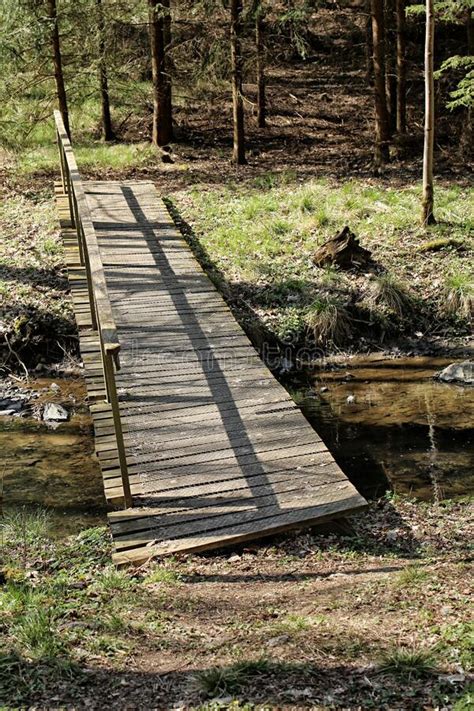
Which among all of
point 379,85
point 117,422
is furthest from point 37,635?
point 379,85

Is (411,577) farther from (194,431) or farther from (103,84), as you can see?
(103,84)

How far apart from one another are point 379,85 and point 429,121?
3.36 meters

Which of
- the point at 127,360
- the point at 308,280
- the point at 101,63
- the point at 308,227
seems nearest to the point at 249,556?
the point at 127,360

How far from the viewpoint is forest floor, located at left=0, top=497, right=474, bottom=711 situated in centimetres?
408

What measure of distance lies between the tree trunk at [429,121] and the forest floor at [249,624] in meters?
8.17

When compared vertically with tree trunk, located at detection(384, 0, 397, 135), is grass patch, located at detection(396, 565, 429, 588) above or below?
below

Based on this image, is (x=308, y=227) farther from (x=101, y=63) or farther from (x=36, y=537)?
(x=36, y=537)

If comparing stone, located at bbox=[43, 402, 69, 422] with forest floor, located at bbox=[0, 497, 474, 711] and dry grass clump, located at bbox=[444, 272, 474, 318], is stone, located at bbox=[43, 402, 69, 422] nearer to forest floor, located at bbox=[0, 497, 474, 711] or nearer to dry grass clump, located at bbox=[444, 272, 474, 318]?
forest floor, located at bbox=[0, 497, 474, 711]

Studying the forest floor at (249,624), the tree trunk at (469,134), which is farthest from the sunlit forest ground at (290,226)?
the forest floor at (249,624)

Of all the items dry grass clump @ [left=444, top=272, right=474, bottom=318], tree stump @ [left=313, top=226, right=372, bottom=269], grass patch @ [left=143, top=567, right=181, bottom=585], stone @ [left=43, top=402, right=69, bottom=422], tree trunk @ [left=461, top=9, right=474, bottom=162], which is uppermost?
tree trunk @ [left=461, top=9, right=474, bottom=162]

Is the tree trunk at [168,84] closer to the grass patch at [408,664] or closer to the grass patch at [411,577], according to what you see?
the grass patch at [411,577]

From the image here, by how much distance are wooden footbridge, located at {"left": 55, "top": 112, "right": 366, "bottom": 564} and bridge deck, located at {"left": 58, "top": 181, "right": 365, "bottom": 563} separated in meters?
0.01

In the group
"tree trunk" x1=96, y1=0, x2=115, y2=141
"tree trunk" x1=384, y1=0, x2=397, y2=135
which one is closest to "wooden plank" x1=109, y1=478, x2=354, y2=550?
"tree trunk" x1=96, y1=0, x2=115, y2=141

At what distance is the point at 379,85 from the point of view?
16.0 meters
